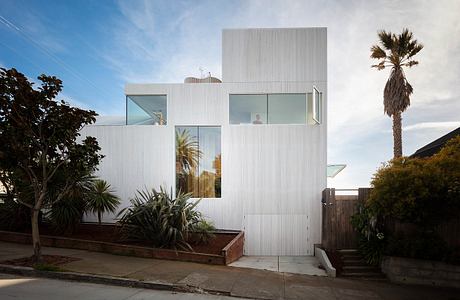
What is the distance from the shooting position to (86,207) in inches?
458

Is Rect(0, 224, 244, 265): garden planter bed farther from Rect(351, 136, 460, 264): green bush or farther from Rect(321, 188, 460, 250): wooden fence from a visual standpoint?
Rect(351, 136, 460, 264): green bush

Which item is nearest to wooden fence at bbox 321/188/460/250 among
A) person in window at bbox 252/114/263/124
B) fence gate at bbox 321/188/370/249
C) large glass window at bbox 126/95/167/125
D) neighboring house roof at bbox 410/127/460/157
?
fence gate at bbox 321/188/370/249

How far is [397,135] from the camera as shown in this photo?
1761cm

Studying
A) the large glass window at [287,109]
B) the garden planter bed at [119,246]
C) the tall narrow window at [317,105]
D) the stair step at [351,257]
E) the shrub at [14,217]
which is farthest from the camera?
the large glass window at [287,109]

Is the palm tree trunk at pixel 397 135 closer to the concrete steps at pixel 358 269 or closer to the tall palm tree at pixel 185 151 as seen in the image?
the concrete steps at pixel 358 269

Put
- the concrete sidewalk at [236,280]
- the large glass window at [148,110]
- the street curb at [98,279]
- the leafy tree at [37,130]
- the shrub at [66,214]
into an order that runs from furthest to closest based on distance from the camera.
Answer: the large glass window at [148,110] → the shrub at [66,214] → the leafy tree at [37,130] → the concrete sidewalk at [236,280] → the street curb at [98,279]

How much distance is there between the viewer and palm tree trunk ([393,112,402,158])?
17487 millimetres

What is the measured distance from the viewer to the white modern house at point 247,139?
1367 cm

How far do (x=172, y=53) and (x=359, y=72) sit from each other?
9119 millimetres

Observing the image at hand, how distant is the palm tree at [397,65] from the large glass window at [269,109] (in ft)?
20.7

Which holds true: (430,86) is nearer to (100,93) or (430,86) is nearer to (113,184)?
(113,184)

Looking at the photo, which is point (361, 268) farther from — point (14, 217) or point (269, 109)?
point (14, 217)

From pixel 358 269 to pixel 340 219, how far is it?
230cm

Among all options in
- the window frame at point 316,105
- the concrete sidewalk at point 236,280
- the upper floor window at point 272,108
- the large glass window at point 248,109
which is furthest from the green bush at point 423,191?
the large glass window at point 248,109
